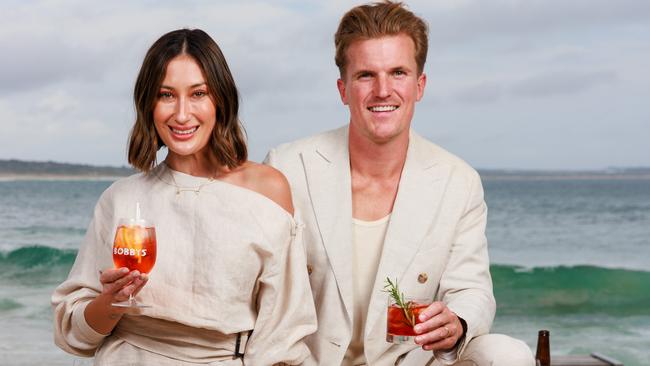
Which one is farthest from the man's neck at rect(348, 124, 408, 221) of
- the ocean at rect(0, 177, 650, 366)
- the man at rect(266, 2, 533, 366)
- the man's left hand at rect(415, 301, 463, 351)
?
the ocean at rect(0, 177, 650, 366)

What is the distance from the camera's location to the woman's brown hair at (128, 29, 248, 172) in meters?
3.33

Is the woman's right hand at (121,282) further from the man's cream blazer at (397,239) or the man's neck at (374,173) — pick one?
the man's neck at (374,173)

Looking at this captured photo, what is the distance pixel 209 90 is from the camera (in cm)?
334

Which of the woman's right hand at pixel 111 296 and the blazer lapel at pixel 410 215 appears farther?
the blazer lapel at pixel 410 215

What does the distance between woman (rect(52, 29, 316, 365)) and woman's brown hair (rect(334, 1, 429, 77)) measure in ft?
2.33

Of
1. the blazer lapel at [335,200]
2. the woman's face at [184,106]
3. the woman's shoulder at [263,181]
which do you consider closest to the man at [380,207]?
the blazer lapel at [335,200]

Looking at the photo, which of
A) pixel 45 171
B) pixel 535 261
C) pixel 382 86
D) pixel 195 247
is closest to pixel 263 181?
pixel 195 247

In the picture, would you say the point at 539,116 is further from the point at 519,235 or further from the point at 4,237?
the point at 4,237

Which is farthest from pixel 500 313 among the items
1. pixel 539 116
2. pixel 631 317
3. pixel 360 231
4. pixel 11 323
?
pixel 539 116

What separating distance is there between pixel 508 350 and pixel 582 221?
23.2m

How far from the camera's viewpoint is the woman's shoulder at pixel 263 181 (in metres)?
3.49

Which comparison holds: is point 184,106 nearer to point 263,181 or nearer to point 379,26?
point 263,181

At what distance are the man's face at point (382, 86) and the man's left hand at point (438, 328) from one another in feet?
2.52

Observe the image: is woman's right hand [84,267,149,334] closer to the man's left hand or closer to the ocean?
the man's left hand
